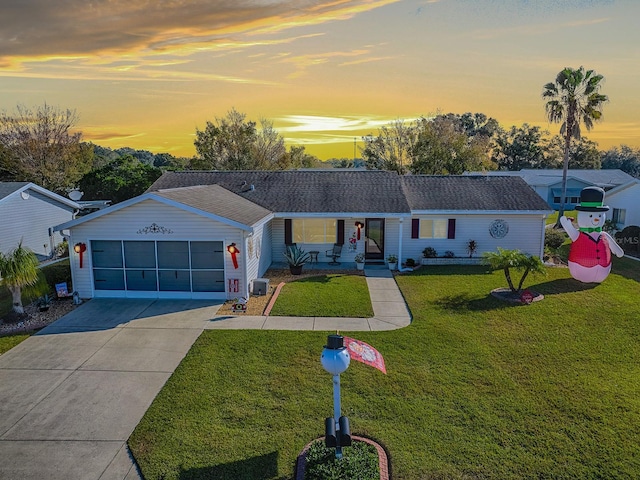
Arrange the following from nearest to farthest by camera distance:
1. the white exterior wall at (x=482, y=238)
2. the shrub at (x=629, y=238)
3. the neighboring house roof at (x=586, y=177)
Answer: the white exterior wall at (x=482, y=238) < the shrub at (x=629, y=238) < the neighboring house roof at (x=586, y=177)

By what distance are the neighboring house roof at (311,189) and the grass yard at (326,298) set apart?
3685 mm

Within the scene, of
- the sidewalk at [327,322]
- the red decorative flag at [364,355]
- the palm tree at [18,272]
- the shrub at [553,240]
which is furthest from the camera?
the shrub at [553,240]

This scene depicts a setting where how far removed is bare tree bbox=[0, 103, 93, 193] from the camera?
37.8m

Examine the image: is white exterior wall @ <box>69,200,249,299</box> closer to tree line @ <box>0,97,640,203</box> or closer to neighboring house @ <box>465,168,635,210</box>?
tree line @ <box>0,97,640,203</box>

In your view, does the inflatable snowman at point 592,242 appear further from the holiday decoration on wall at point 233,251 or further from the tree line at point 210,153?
the tree line at point 210,153

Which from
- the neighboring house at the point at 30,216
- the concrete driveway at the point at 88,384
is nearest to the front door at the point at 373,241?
the concrete driveway at the point at 88,384

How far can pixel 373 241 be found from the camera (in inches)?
862

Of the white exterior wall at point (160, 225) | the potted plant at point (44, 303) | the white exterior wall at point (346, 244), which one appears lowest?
the potted plant at point (44, 303)

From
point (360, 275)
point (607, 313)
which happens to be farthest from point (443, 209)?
point (607, 313)

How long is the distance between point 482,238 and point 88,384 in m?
16.9

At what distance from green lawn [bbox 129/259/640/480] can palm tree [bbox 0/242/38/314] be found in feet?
18.4

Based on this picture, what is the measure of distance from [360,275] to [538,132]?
62889 millimetres

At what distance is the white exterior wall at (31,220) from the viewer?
1956cm

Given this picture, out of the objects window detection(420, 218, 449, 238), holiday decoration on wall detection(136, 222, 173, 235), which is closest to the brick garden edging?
holiday decoration on wall detection(136, 222, 173, 235)
